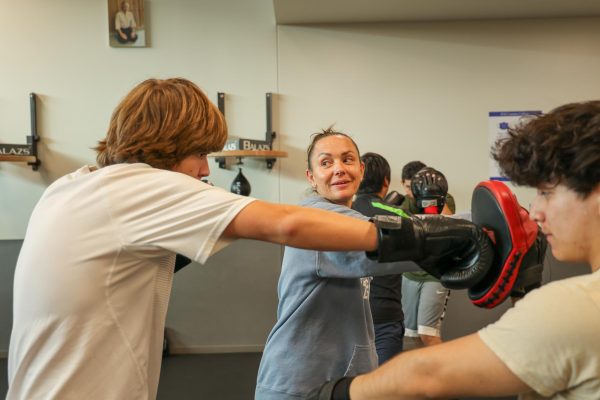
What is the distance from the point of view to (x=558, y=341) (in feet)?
1.91

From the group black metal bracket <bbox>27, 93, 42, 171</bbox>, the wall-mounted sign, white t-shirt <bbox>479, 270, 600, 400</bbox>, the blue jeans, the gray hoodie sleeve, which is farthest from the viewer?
black metal bracket <bbox>27, 93, 42, 171</bbox>

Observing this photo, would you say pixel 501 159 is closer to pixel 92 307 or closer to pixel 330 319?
pixel 330 319

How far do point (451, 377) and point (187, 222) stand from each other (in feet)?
1.67

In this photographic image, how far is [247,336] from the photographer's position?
3.69 m

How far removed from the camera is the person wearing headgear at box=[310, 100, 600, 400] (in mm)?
590

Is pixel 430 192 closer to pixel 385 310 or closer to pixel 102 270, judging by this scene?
pixel 385 310

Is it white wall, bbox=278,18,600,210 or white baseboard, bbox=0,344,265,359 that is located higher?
white wall, bbox=278,18,600,210

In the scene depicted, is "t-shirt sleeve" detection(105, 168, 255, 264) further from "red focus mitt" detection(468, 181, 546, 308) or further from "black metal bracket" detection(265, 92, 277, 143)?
"black metal bracket" detection(265, 92, 277, 143)

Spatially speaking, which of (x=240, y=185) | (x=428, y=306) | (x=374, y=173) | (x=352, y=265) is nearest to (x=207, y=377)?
(x=240, y=185)

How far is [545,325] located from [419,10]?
124 inches

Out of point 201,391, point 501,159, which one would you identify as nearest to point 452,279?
point 501,159

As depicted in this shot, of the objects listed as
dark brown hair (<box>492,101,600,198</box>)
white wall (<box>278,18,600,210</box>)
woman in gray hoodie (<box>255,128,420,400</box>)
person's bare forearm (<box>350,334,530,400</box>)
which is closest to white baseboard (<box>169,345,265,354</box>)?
white wall (<box>278,18,600,210</box>)

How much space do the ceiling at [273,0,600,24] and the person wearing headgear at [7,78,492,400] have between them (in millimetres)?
2565

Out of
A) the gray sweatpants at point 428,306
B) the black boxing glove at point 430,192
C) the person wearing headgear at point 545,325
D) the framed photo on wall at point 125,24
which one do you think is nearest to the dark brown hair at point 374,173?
the black boxing glove at point 430,192
